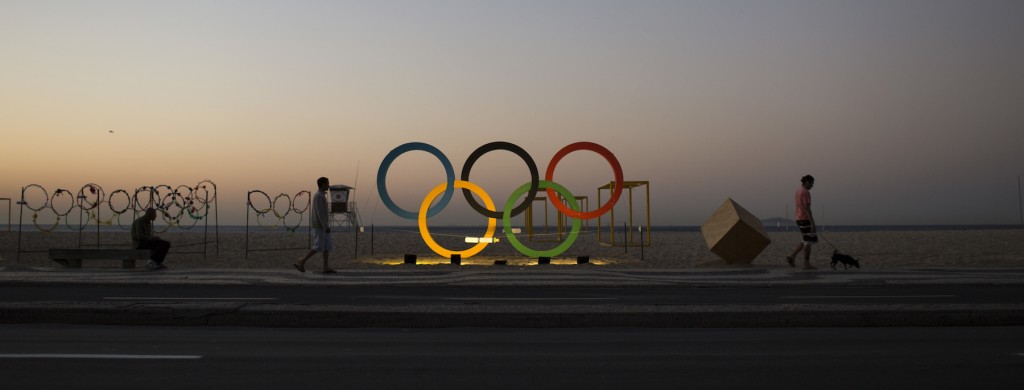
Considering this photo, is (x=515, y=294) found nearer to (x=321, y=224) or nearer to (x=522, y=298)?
(x=522, y=298)

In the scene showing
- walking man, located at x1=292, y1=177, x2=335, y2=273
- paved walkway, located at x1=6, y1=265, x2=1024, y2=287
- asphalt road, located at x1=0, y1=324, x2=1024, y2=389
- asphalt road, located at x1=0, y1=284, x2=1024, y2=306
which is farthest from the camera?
walking man, located at x1=292, y1=177, x2=335, y2=273

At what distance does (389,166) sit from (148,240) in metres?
6.40

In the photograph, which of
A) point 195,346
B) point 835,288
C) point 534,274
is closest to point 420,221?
point 534,274

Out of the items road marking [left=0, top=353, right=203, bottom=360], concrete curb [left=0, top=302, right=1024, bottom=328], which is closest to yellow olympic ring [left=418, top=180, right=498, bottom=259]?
concrete curb [left=0, top=302, right=1024, bottom=328]

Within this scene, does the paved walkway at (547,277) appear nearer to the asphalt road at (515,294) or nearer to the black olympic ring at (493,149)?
the asphalt road at (515,294)

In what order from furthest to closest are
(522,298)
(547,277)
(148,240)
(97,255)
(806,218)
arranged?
(97,255) < (148,240) < (806,218) < (547,277) < (522,298)

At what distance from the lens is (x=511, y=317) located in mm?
7910

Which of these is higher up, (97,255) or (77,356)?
(97,255)

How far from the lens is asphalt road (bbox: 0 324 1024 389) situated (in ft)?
16.9

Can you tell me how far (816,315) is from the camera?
802 cm

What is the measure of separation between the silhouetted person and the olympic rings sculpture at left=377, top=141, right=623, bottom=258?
5752 millimetres

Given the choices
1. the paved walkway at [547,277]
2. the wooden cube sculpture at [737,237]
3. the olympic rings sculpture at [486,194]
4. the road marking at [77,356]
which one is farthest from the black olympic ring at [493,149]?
the road marking at [77,356]

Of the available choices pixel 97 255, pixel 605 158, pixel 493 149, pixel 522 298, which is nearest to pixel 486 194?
pixel 493 149

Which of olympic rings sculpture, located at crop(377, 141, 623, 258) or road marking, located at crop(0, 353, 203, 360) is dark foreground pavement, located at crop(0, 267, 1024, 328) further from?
olympic rings sculpture, located at crop(377, 141, 623, 258)
